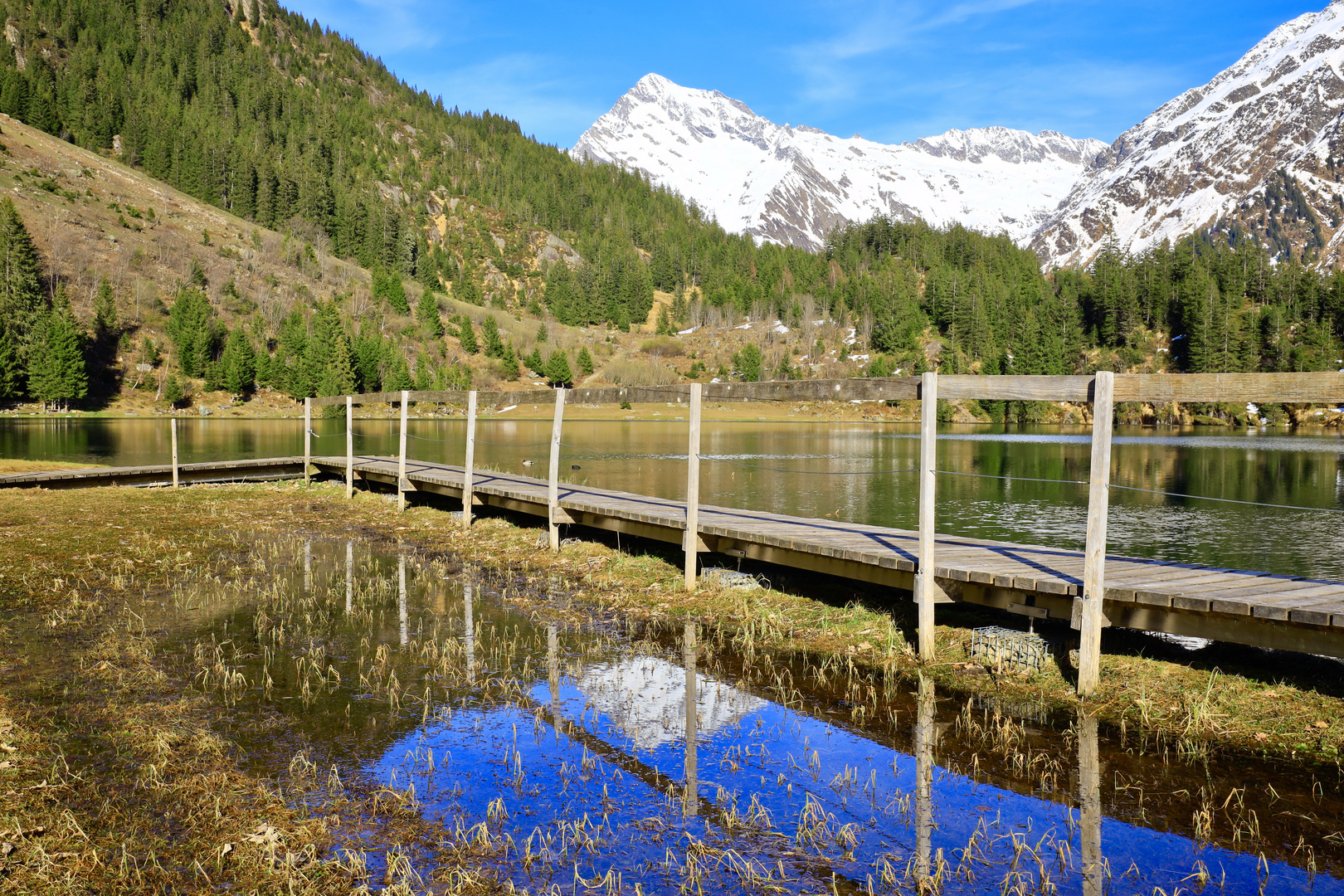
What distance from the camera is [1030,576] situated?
7.64 meters

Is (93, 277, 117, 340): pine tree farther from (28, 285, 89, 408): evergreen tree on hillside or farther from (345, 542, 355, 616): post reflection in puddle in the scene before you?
(345, 542, 355, 616): post reflection in puddle

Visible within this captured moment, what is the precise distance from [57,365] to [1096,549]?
7743 cm

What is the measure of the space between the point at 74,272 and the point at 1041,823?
326ft

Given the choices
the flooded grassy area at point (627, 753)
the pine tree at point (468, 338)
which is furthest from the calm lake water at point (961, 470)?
the pine tree at point (468, 338)

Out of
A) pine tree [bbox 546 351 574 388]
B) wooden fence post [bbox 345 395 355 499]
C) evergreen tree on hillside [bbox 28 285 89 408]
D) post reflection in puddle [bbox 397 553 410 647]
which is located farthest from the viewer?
pine tree [bbox 546 351 574 388]

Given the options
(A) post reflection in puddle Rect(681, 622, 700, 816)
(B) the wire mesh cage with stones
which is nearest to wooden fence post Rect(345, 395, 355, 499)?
(A) post reflection in puddle Rect(681, 622, 700, 816)

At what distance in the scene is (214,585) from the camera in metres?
10.9

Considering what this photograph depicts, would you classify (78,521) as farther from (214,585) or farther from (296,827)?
(296,827)

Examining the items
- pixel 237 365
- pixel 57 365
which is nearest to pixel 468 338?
pixel 237 365

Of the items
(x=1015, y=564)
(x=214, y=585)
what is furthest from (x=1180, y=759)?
(x=214, y=585)

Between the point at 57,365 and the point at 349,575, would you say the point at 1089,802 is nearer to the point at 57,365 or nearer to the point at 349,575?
the point at 349,575

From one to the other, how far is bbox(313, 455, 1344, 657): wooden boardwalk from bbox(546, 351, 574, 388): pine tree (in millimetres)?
90650

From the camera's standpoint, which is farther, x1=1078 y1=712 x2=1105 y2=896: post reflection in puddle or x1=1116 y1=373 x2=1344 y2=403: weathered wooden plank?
x1=1116 y1=373 x2=1344 y2=403: weathered wooden plank

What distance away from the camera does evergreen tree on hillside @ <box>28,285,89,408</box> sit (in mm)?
64750
